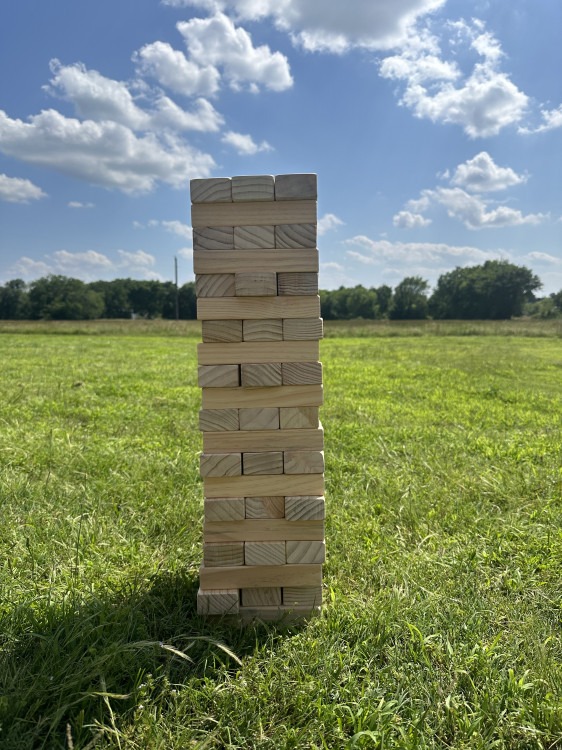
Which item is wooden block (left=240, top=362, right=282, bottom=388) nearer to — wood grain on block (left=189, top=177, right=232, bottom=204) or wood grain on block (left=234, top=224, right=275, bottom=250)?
wood grain on block (left=234, top=224, right=275, bottom=250)

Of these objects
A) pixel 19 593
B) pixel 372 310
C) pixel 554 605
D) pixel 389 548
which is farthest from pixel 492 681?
pixel 372 310

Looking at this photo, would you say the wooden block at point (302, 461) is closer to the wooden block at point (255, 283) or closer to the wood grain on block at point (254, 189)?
the wooden block at point (255, 283)

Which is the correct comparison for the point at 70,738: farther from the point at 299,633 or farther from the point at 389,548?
the point at 389,548

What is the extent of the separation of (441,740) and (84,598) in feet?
5.15

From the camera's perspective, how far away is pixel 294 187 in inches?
81.4

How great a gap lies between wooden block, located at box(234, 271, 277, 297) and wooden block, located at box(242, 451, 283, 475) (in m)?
0.69

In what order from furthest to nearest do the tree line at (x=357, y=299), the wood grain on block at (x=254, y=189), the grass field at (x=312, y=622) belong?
1. the tree line at (x=357, y=299)
2. the wood grain on block at (x=254, y=189)
3. the grass field at (x=312, y=622)

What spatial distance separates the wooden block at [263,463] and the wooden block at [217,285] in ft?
2.31

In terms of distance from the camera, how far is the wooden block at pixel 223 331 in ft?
7.02

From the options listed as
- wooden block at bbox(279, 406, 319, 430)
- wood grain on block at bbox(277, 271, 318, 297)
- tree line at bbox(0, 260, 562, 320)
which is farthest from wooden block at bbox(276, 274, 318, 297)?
tree line at bbox(0, 260, 562, 320)

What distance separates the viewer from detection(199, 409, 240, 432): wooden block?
85.8 inches

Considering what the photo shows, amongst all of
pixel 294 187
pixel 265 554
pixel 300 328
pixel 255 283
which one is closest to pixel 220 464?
pixel 265 554

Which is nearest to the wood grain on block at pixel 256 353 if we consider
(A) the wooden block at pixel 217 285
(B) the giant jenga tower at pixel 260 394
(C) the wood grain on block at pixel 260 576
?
(B) the giant jenga tower at pixel 260 394

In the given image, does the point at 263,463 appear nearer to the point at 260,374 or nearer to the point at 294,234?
the point at 260,374
